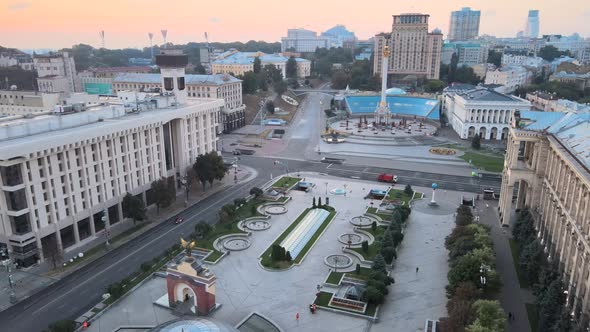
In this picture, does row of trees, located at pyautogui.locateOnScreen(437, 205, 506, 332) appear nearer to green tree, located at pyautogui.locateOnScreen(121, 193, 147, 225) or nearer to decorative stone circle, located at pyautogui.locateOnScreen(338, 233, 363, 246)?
decorative stone circle, located at pyautogui.locateOnScreen(338, 233, 363, 246)

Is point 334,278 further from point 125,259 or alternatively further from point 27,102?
point 27,102

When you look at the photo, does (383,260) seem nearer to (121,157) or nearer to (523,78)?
(121,157)

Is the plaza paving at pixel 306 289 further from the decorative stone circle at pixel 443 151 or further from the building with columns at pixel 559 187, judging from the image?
the decorative stone circle at pixel 443 151

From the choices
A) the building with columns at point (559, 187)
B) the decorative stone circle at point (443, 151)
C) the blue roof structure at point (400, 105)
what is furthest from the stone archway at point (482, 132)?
the building with columns at point (559, 187)

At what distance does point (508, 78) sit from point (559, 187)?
150435mm

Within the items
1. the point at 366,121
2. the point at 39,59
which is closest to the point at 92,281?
the point at 366,121

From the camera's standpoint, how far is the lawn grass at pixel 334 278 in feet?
161

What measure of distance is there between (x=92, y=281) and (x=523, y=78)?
201 m

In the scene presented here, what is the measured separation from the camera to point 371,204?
7269cm

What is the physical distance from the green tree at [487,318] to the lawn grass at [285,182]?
48.8m

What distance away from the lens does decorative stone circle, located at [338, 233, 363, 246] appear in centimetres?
5894

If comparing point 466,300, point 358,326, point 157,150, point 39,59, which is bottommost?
point 358,326

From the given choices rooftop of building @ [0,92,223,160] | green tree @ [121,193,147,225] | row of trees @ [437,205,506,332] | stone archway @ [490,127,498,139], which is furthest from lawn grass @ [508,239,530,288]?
stone archway @ [490,127,498,139]

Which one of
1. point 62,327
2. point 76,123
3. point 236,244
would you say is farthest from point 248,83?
point 62,327
